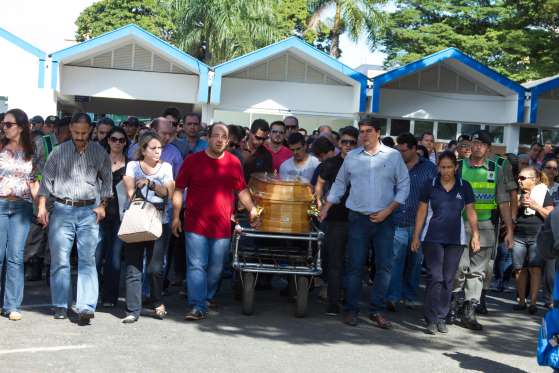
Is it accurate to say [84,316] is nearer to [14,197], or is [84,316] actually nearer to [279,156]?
[14,197]

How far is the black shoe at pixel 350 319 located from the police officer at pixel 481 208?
1.20 m

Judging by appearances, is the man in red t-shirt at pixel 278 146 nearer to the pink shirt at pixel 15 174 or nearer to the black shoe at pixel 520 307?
the black shoe at pixel 520 307

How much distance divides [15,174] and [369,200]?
11.4 feet

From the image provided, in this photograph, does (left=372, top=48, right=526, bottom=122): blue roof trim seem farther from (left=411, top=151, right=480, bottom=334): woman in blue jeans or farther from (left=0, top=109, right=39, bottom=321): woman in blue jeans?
(left=0, top=109, right=39, bottom=321): woman in blue jeans

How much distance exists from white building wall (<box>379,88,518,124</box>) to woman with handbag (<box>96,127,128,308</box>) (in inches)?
817

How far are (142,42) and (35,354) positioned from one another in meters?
20.8

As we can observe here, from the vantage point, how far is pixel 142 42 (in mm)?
26516

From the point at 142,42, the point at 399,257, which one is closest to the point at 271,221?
the point at 399,257

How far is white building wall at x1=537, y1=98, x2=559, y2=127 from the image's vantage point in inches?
1195

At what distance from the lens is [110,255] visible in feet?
28.9

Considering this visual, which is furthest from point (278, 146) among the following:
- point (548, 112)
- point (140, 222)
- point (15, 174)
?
point (548, 112)

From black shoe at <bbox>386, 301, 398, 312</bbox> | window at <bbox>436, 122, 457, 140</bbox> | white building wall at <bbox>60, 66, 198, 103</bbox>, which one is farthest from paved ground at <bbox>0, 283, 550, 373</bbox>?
window at <bbox>436, 122, 457, 140</bbox>

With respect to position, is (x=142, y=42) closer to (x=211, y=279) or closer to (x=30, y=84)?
(x=30, y=84)

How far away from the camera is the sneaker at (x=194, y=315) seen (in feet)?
27.5
